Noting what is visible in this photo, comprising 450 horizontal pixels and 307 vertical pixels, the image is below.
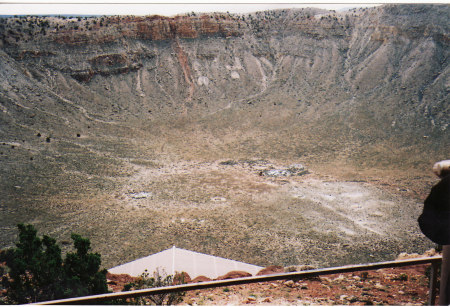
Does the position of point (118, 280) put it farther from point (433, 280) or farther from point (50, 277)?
point (433, 280)

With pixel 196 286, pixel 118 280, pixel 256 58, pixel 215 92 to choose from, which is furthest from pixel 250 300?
pixel 256 58

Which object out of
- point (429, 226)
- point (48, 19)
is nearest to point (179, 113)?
point (48, 19)

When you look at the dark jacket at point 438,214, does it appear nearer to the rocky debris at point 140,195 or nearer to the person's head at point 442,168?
the person's head at point 442,168

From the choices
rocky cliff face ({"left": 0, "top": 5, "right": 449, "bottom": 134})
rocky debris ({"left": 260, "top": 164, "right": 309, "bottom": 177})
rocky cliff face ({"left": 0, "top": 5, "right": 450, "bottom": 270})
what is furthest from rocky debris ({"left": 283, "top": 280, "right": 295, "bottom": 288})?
rocky cliff face ({"left": 0, "top": 5, "right": 449, "bottom": 134})

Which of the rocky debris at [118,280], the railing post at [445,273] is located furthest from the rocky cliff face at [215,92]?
the railing post at [445,273]

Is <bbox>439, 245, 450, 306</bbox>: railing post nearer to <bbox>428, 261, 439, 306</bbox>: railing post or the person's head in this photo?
the person's head
